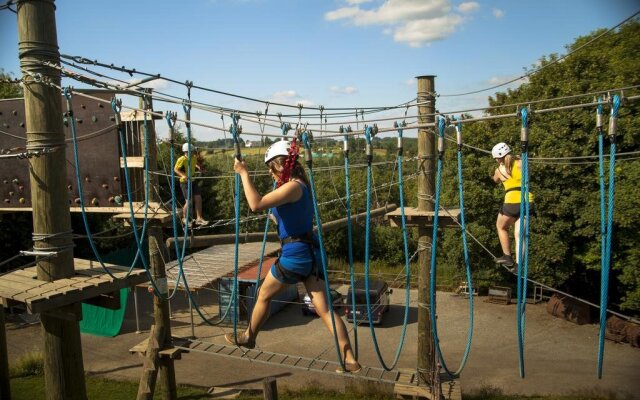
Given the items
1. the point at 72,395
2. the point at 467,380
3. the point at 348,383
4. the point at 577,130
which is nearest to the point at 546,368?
the point at 467,380

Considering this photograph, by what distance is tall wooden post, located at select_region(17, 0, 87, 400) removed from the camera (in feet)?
10.9

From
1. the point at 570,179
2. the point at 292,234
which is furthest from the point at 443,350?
the point at 292,234

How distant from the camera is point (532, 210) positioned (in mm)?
5484

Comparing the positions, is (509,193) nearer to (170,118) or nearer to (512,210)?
(512,210)

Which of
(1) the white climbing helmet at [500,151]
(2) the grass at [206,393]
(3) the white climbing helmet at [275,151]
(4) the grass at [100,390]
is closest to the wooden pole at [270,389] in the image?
(3) the white climbing helmet at [275,151]

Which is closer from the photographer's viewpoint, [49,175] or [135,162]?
[49,175]

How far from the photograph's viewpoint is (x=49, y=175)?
3.40 metres

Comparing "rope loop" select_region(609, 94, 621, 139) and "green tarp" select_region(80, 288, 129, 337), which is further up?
"rope loop" select_region(609, 94, 621, 139)

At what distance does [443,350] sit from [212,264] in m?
6.02

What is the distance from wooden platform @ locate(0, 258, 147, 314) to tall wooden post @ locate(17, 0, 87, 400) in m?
0.13

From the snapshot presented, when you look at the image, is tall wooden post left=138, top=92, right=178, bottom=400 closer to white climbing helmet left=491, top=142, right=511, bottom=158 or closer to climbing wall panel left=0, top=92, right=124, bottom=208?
climbing wall panel left=0, top=92, right=124, bottom=208

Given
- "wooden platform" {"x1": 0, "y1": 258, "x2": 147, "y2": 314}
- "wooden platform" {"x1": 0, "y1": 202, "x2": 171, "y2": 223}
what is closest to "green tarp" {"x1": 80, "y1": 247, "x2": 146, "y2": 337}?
"wooden platform" {"x1": 0, "y1": 202, "x2": 171, "y2": 223}

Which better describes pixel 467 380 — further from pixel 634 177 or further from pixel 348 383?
pixel 634 177

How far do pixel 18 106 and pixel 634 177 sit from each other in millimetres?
12051
